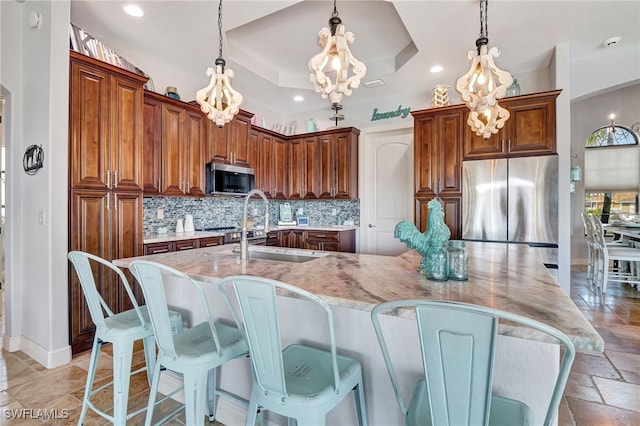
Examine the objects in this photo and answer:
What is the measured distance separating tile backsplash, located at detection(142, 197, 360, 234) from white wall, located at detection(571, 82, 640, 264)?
527 cm

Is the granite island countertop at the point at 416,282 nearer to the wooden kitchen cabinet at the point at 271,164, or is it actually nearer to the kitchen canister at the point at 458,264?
the kitchen canister at the point at 458,264

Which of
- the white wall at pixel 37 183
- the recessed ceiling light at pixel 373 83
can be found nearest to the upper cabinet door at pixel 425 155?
the recessed ceiling light at pixel 373 83

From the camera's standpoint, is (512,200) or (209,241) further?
(209,241)

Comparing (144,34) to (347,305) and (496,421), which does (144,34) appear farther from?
(496,421)

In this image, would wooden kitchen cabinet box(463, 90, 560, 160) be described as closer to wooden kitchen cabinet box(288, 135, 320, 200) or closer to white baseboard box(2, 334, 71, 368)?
wooden kitchen cabinet box(288, 135, 320, 200)

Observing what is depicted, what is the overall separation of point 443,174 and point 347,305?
3.20 meters

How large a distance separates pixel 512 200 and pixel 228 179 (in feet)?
11.1

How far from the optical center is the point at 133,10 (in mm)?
2729

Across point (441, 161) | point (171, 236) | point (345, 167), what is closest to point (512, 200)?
point (441, 161)

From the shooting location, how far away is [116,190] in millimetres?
2820

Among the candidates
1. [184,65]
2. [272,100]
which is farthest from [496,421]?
[272,100]

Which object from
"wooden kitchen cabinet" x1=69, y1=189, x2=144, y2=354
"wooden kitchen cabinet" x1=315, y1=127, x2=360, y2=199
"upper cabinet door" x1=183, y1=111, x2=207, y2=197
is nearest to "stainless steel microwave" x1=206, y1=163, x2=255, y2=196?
"upper cabinet door" x1=183, y1=111, x2=207, y2=197

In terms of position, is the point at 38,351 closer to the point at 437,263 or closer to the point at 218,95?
the point at 218,95

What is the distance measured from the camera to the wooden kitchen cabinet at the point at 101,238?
2.55m
